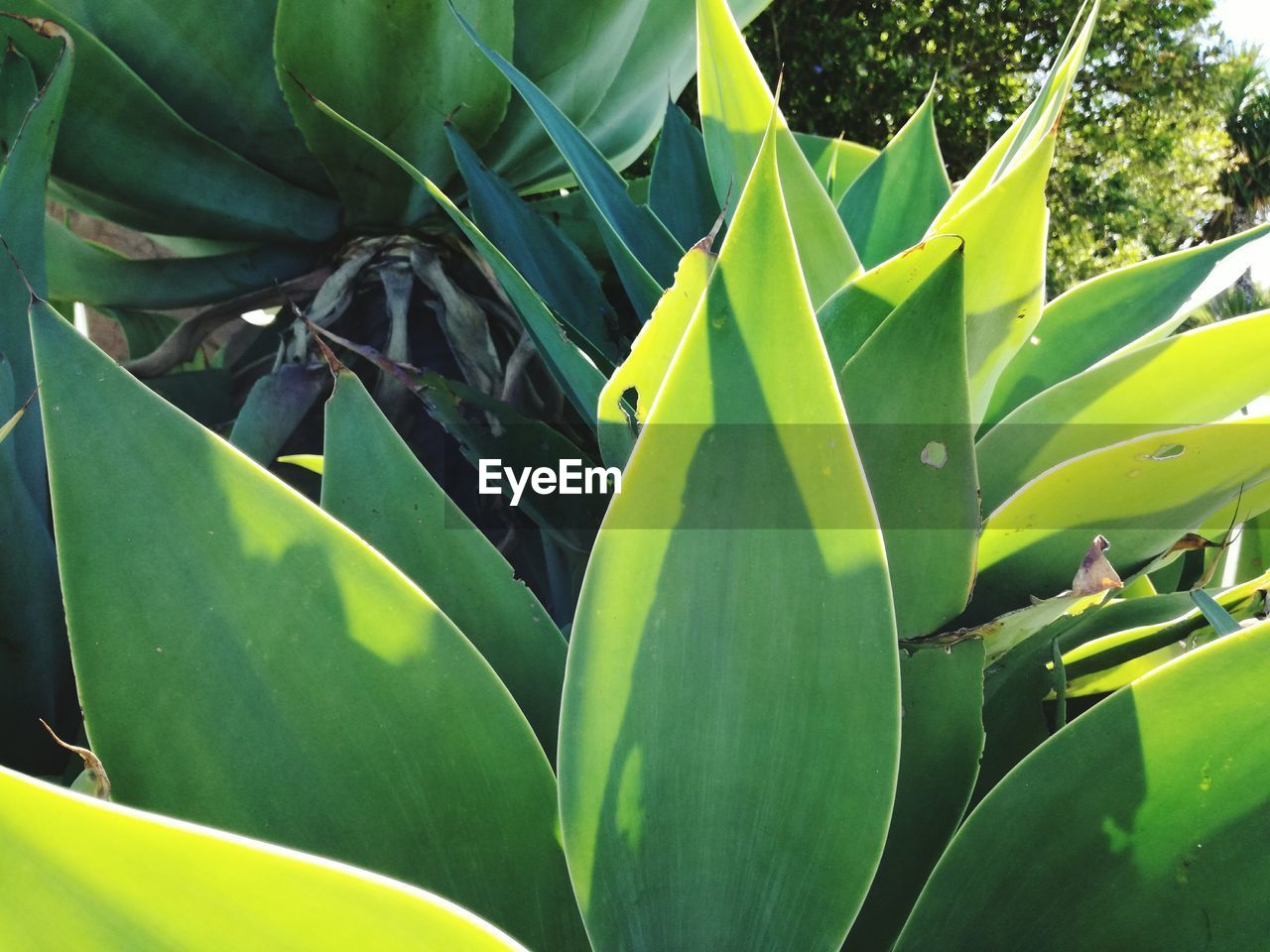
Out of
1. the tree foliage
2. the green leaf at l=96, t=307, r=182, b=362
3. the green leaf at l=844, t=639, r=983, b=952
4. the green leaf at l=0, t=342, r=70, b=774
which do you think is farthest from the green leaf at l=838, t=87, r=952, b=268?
the tree foliage

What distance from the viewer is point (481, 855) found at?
254mm

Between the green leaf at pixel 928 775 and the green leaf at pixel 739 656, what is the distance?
0.05 meters

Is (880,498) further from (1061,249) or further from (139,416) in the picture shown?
(1061,249)

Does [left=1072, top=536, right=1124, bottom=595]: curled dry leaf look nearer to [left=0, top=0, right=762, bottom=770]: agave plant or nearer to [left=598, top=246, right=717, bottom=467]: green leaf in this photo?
[left=598, top=246, right=717, bottom=467]: green leaf

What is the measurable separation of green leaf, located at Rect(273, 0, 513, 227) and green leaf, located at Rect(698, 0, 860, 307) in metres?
0.20

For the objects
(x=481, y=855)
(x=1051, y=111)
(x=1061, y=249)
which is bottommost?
(x=481, y=855)

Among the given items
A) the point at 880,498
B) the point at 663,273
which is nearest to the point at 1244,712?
the point at 880,498

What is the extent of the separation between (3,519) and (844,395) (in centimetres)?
30

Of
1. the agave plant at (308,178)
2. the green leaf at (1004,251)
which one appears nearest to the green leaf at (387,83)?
the agave plant at (308,178)

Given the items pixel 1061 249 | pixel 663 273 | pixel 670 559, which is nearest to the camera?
pixel 670 559

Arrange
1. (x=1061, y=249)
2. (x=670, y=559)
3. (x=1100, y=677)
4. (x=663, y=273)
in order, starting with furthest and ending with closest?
1. (x=1061, y=249)
2. (x=663, y=273)
3. (x=1100, y=677)
4. (x=670, y=559)

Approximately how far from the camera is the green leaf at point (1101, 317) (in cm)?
45

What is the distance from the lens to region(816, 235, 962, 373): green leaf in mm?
302

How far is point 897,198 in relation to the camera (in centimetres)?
53
